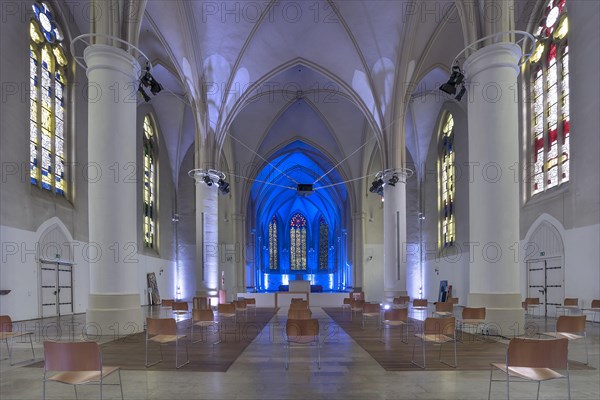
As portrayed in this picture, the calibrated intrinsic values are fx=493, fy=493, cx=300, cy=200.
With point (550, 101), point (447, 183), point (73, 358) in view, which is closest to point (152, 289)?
point (447, 183)

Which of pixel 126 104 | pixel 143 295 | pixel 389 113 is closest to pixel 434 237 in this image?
pixel 389 113

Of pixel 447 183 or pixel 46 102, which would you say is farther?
pixel 447 183

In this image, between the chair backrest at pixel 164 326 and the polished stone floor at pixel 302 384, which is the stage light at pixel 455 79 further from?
the chair backrest at pixel 164 326

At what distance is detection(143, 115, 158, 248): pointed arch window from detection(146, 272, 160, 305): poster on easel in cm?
170

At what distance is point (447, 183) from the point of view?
26625 mm

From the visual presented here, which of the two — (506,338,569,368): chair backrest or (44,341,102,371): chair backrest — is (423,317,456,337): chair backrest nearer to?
(506,338,569,368): chair backrest

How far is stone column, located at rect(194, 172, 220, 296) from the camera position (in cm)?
2170

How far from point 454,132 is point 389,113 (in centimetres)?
549

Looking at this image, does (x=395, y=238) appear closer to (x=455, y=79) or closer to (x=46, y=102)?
(x=455, y=79)

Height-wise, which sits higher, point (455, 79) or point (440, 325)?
point (455, 79)

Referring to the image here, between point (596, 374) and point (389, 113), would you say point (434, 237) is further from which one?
point (596, 374)

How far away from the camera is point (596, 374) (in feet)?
22.2

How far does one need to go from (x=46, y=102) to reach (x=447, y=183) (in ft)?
63.7

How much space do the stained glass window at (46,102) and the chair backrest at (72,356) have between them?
1357cm
